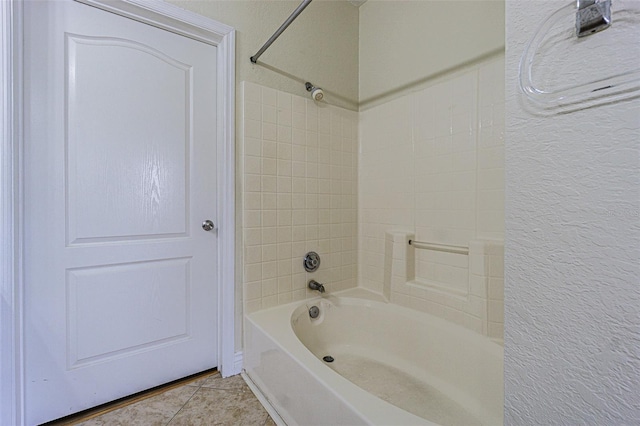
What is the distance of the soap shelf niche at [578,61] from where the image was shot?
38 cm

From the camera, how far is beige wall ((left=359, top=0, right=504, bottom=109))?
4.57 feet

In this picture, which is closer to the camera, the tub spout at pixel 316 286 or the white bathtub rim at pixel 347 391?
the white bathtub rim at pixel 347 391

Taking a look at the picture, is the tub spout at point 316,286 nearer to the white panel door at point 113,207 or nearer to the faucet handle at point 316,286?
the faucet handle at point 316,286

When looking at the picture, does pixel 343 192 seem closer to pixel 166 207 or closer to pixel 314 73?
pixel 314 73

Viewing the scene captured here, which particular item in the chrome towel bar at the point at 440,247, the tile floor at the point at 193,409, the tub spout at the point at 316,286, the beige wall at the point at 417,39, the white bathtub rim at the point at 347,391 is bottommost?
the tile floor at the point at 193,409

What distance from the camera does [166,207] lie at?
4.61 ft

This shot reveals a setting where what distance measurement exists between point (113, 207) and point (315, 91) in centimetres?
128

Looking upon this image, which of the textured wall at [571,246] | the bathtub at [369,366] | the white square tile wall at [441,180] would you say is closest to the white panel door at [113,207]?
the bathtub at [369,366]

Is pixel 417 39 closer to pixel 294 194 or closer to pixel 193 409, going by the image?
pixel 294 194

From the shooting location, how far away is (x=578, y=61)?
1.40 ft

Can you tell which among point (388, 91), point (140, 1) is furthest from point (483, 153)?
point (140, 1)

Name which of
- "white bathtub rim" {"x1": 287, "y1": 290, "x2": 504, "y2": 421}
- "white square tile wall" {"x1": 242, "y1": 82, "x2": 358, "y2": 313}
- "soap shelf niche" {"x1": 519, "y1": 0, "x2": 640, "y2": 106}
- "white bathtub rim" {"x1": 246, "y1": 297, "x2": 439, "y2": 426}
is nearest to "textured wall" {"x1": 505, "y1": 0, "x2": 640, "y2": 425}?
"soap shelf niche" {"x1": 519, "y1": 0, "x2": 640, "y2": 106}

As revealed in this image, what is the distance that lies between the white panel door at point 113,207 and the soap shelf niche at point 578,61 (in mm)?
1413

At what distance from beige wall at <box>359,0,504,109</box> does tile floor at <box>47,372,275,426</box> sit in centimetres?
192
